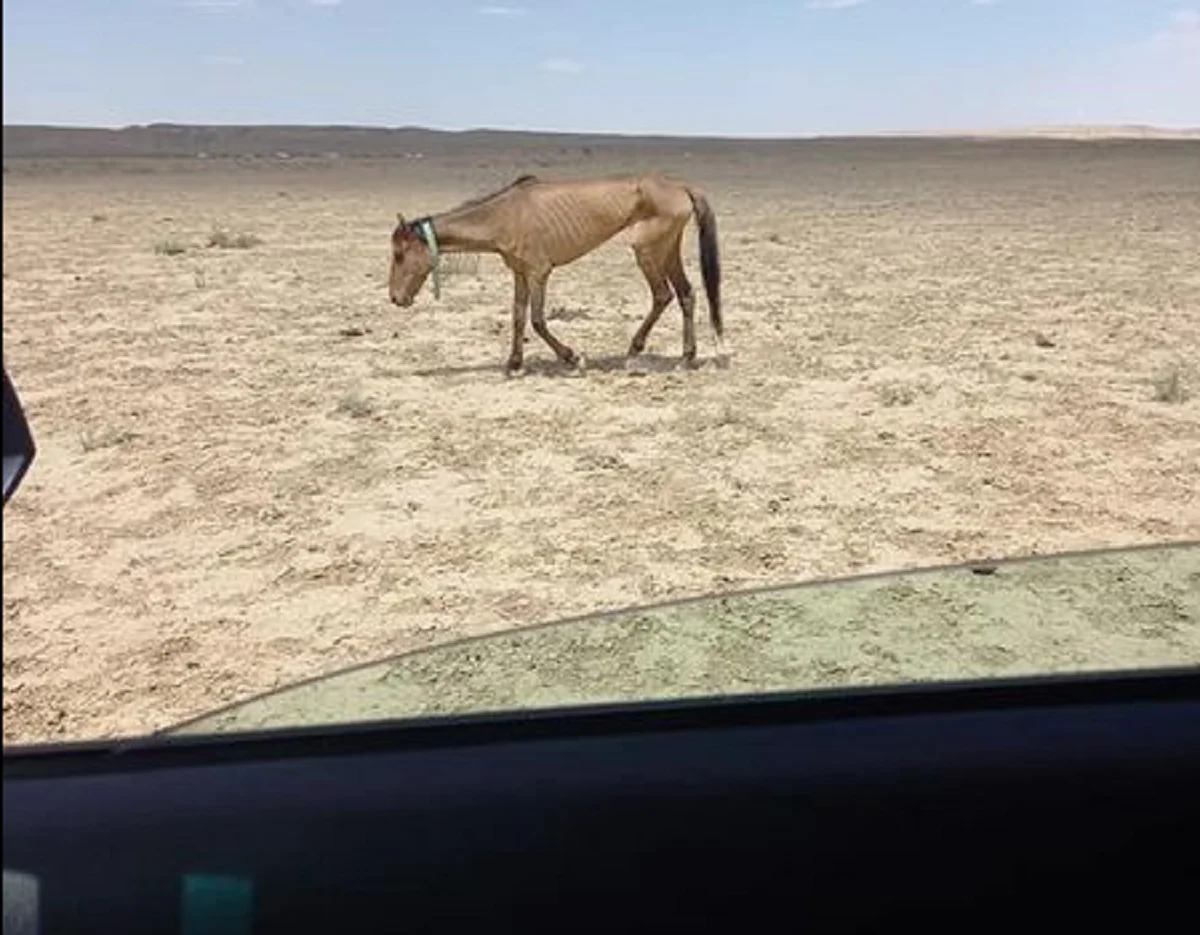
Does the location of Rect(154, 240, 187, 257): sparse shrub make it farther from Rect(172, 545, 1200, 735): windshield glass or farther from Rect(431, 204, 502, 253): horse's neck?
Rect(172, 545, 1200, 735): windshield glass

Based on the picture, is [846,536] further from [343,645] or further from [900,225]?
[900,225]

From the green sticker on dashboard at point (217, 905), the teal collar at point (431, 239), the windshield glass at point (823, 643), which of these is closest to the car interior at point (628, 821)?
the green sticker on dashboard at point (217, 905)

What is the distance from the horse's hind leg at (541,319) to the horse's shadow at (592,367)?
111mm

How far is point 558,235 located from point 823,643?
7510 millimetres

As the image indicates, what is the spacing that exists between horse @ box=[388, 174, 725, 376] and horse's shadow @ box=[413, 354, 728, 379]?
0.11m

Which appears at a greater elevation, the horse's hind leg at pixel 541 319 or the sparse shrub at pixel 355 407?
the horse's hind leg at pixel 541 319

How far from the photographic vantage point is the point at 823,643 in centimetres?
367

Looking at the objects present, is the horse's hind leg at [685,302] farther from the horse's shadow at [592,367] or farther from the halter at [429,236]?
the halter at [429,236]

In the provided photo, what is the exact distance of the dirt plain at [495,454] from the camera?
207 inches

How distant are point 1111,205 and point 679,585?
3057 centimetres

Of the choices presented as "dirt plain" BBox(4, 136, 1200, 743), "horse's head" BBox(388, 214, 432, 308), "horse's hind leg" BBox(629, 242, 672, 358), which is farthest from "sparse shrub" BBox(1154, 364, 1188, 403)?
"horse's head" BBox(388, 214, 432, 308)

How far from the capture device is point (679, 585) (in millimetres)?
5715

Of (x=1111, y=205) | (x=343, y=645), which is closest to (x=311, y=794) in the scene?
(x=343, y=645)

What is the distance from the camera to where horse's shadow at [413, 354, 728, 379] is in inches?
419
